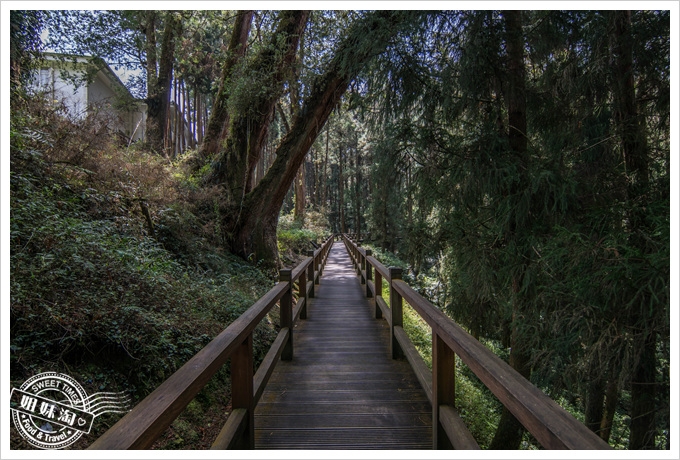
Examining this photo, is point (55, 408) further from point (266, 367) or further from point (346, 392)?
point (346, 392)

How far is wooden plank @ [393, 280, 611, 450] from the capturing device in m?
1.02

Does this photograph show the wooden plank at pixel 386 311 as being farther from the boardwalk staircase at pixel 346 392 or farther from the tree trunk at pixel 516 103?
the tree trunk at pixel 516 103

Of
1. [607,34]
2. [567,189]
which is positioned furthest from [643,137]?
[607,34]

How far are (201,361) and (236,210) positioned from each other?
6770 millimetres

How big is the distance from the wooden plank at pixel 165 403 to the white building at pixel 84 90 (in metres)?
5.71

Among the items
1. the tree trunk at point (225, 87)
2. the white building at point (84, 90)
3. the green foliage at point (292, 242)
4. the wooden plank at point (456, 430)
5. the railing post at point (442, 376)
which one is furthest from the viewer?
the green foliage at point (292, 242)

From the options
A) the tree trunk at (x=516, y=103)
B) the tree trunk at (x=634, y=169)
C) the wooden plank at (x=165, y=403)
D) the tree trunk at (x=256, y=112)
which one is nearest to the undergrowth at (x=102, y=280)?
the wooden plank at (x=165, y=403)

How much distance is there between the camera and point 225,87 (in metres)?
8.45

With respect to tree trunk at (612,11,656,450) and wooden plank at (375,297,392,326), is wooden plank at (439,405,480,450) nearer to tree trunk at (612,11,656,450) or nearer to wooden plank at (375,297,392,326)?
tree trunk at (612,11,656,450)

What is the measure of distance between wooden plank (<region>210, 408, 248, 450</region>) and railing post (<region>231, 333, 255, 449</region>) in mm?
50

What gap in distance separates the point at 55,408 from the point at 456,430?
2.62 m

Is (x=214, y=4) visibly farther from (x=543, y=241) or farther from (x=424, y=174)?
(x=543, y=241)

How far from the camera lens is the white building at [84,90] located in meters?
5.69

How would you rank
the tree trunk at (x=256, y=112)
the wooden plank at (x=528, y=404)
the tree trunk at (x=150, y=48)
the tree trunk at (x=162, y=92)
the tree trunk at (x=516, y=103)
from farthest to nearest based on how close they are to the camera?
the tree trunk at (x=162, y=92)
the tree trunk at (x=150, y=48)
the tree trunk at (x=256, y=112)
the tree trunk at (x=516, y=103)
the wooden plank at (x=528, y=404)
